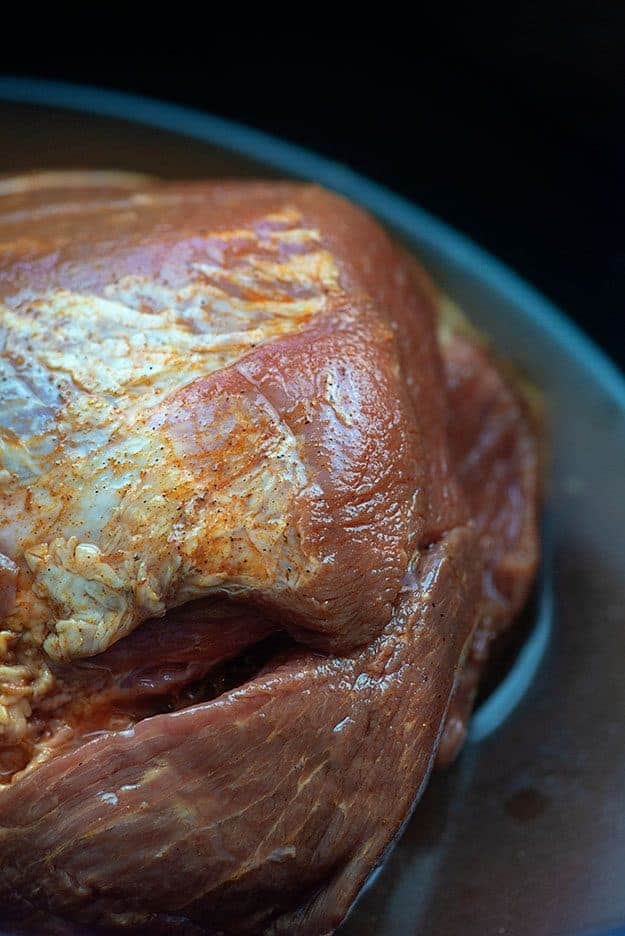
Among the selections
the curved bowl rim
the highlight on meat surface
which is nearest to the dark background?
the curved bowl rim

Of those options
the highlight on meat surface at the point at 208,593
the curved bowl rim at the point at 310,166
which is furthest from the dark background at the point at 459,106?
the highlight on meat surface at the point at 208,593

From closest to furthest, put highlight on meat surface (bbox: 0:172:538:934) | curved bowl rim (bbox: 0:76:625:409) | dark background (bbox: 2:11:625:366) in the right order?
highlight on meat surface (bbox: 0:172:538:934)
dark background (bbox: 2:11:625:366)
curved bowl rim (bbox: 0:76:625:409)

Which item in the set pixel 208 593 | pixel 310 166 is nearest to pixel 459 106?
pixel 310 166

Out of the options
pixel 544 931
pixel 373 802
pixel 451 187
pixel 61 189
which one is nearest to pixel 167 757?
pixel 373 802

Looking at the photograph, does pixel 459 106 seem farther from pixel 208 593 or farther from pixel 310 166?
pixel 208 593

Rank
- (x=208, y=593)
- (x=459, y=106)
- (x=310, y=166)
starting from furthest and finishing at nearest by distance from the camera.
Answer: (x=310, y=166) → (x=459, y=106) → (x=208, y=593)

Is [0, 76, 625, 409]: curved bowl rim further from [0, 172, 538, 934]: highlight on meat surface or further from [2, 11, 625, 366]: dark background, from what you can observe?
[0, 172, 538, 934]: highlight on meat surface
